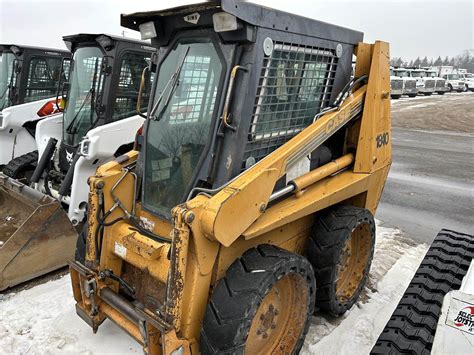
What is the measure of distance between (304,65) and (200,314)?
1.90 metres

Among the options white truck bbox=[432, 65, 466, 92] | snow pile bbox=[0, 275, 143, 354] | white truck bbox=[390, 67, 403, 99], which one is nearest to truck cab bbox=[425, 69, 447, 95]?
white truck bbox=[432, 65, 466, 92]

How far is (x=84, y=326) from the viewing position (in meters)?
3.45

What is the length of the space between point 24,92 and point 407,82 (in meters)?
26.3

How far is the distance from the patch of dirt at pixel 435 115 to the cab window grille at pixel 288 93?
15046 millimetres

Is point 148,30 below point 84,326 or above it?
above

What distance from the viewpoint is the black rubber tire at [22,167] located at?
21.3 ft

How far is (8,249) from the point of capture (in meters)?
3.90

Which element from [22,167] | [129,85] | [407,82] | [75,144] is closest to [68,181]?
[75,144]

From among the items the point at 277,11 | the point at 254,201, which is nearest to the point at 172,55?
the point at 277,11

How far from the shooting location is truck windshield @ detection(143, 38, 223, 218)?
2.86m

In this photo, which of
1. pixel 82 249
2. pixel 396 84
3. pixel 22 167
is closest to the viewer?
pixel 82 249

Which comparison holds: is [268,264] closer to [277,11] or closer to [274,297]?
[274,297]

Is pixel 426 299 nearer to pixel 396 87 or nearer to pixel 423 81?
pixel 396 87

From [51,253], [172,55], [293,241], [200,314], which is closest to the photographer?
[200,314]
